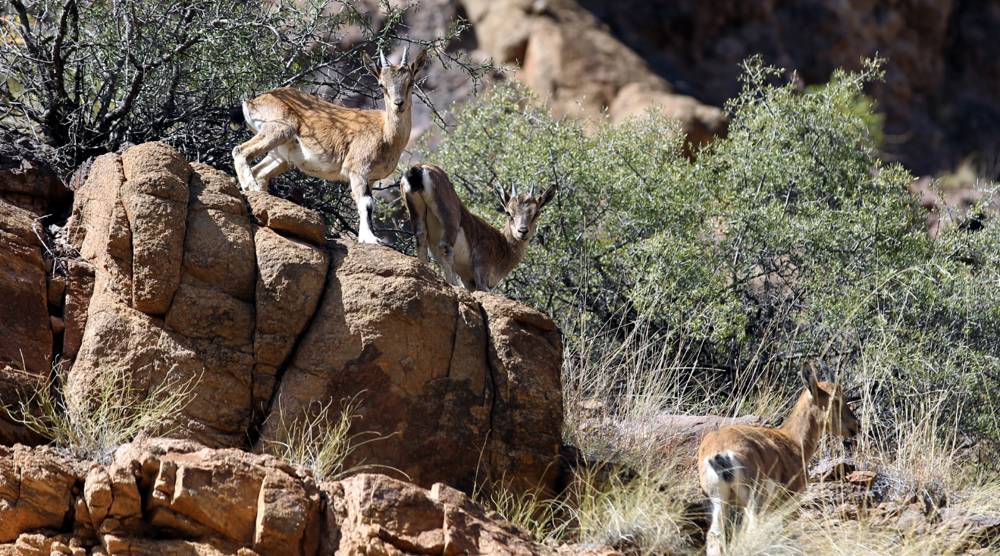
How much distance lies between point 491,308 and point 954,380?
5143 mm

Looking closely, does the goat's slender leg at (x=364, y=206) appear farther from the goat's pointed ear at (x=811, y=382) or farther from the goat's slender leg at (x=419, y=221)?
the goat's pointed ear at (x=811, y=382)

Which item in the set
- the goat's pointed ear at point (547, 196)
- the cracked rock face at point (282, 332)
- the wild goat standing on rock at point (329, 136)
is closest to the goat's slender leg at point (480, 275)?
the goat's pointed ear at point (547, 196)

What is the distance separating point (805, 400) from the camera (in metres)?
9.89

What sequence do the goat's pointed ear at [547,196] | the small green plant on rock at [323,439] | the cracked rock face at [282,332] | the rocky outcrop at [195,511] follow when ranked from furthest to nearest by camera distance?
the goat's pointed ear at [547,196]
the cracked rock face at [282,332]
the small green plant on rock at [323,439]
the rocky outcrop at [195,511]

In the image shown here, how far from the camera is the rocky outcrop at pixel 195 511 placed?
7047mm

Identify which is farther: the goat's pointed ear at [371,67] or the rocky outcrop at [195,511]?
the goat's pointed ear at [371,67]

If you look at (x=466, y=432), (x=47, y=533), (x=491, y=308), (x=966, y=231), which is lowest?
(x=47, y=533)

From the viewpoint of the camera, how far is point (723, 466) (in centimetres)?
→ 843

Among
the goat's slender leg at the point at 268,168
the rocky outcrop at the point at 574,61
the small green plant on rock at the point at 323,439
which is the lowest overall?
the small green plant on rock at the point at 323,439

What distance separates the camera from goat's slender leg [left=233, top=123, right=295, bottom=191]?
10.2 metres

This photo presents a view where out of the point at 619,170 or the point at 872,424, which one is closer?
the point at 872,424

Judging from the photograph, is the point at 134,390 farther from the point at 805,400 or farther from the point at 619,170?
the point at 619,170

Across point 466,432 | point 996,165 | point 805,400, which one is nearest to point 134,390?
point 466,432

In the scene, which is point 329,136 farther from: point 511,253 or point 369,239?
point 511,253
